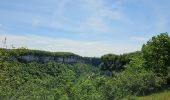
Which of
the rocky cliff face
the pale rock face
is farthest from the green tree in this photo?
the rocky cliff face

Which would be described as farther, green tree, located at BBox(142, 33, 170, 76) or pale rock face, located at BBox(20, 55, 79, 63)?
pale rock face, located at BBox(20, 55, 79, 63)

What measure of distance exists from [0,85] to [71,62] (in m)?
118

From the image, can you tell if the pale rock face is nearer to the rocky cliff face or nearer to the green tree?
the rocky cliff face

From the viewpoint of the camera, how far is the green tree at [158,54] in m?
50.3

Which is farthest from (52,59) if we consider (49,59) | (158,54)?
(158,54)

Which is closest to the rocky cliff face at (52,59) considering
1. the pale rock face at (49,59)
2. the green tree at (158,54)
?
the pale rock face at (49,59)

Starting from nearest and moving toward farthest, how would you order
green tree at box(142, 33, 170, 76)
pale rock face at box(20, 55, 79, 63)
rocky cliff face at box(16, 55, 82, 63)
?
1. green tree at box(142, 33, 170, 76)
2. pale rock face at box(20, 55, 79, 63)
3. rocky cliff face at box(16, 55, 82, 63)

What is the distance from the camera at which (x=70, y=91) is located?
49281 millimetres

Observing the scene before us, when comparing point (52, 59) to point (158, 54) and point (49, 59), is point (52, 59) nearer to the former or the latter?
point (49, 59)

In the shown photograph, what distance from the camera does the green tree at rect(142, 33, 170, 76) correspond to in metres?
50.3

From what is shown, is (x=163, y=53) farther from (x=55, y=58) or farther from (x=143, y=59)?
(x=55, y=58)

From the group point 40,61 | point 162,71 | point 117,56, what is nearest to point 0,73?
point 162,71

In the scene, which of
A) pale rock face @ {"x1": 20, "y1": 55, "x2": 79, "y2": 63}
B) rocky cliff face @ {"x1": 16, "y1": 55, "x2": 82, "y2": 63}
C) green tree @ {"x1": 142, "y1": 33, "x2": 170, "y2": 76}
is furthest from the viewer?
rocky cliff face @ {"x1": 16, "y1": 55, "x2": 82, "y2": 63}

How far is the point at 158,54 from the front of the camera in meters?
50.9
